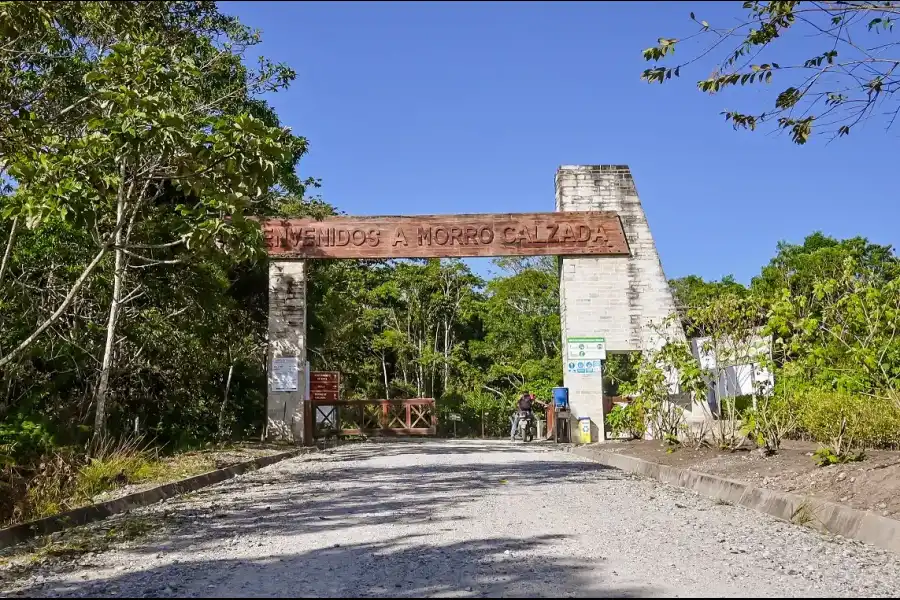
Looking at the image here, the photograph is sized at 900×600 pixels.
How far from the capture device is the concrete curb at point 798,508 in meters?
5.91

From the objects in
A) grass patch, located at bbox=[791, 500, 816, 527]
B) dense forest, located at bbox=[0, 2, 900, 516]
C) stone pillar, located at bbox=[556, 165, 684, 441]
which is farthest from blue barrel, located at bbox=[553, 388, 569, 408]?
grass patch, located at bbox=[791, 500, 816, 527]

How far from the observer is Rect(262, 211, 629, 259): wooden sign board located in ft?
65.2

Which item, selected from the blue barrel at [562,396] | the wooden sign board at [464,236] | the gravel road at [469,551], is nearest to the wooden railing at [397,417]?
the wooden sign board at [464,236]

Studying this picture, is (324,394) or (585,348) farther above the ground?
(585,348)

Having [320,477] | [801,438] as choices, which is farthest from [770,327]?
[320,477]

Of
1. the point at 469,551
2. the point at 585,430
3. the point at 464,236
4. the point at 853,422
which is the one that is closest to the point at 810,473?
the point at 853,422

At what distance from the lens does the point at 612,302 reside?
1980 cm

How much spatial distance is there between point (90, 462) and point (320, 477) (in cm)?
295

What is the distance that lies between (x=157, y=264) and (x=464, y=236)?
10222 mm

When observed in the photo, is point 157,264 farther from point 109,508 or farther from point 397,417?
point 397,417

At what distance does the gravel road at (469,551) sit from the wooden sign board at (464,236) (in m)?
10.9

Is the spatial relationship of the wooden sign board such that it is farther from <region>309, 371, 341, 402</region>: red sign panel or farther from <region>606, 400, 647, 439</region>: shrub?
<region>606, 400, 647, 439</region>: shrub

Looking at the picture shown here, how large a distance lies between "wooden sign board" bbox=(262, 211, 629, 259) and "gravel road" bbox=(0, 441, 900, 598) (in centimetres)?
1088

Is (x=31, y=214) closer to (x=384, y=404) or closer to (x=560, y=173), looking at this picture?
(x=560, y=173)
